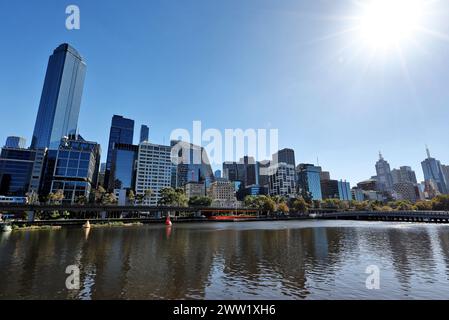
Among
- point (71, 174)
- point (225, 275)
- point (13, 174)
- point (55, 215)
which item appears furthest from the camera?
point (13, 174)

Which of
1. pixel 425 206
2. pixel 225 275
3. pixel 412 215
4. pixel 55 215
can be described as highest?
pixel 425 206

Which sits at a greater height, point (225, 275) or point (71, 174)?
point (71, 174)

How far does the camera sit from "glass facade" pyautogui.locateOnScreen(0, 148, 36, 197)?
190625 millimetres

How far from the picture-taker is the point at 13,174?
638 feet

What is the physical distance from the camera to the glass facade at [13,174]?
191m

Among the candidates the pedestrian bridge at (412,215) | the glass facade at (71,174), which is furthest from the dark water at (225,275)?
the glass facade at (71,174)

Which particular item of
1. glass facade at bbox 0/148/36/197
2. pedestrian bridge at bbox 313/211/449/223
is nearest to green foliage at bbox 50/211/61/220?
glass facade at bbox 0/148/36/197

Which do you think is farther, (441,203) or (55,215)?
(441,203)

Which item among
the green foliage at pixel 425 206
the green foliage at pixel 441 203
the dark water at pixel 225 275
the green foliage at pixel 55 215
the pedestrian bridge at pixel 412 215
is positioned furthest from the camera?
the green foliage at pixel 425 206

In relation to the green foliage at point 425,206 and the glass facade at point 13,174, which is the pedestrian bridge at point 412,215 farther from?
the glass facade at point 13,174

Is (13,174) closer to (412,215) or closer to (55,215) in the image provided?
(55,215)

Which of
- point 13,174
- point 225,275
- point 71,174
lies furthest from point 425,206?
point 13,174

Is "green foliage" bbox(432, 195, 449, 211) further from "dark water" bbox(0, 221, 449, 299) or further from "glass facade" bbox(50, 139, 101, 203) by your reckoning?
"glass facade" bbox(50, 139, 101, 203)
